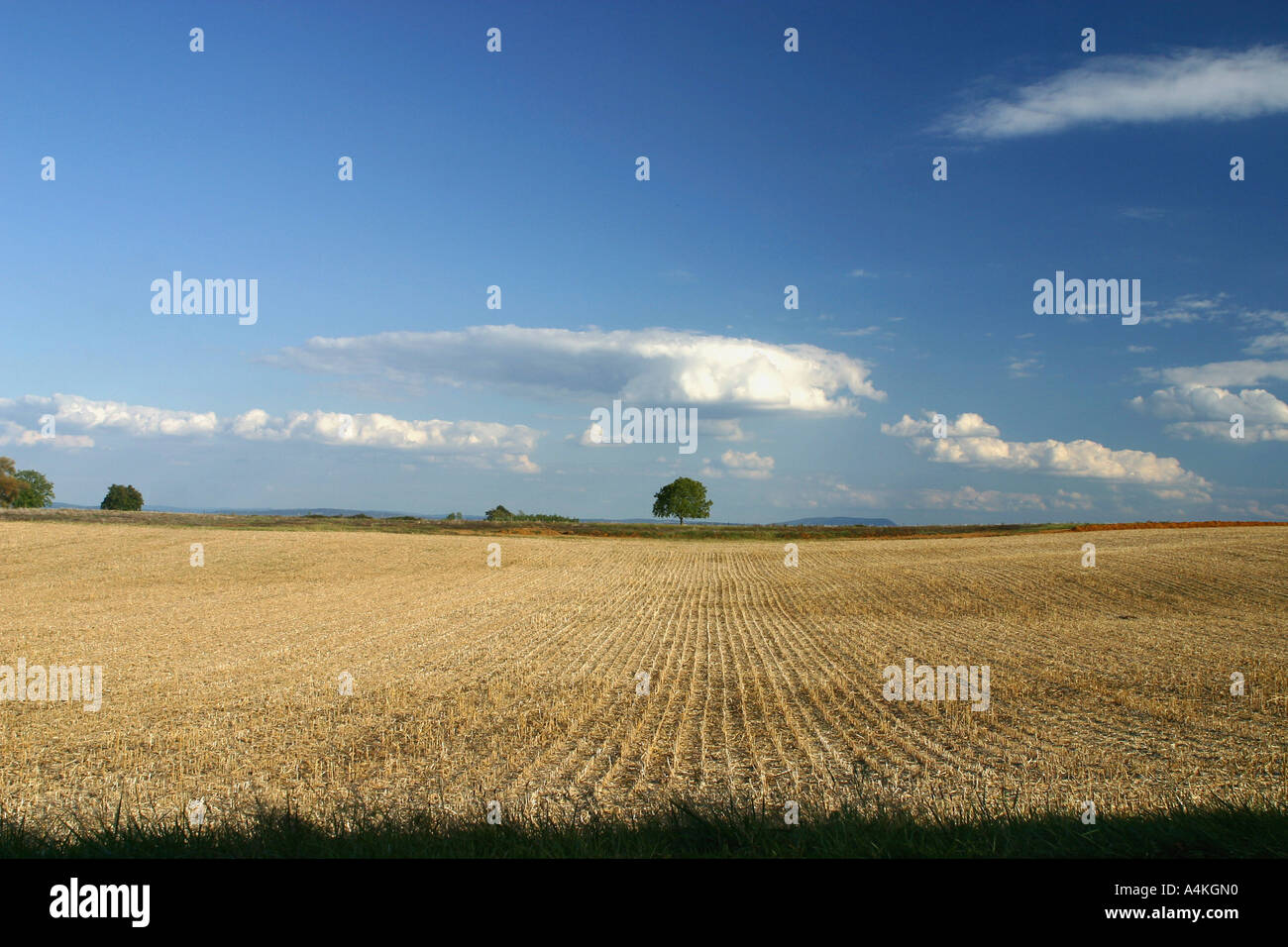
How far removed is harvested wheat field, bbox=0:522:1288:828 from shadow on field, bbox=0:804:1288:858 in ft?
5.58

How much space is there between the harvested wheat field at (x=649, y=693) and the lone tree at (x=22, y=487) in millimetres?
100306

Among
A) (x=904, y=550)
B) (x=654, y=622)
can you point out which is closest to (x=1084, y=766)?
(x=654, y=622)

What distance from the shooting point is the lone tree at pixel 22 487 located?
120 m

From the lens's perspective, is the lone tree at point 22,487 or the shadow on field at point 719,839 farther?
the lone tree at point 22,487

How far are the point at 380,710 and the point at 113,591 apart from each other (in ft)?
95.8

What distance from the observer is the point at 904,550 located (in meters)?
63.9

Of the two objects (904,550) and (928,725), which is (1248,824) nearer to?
(928,725)

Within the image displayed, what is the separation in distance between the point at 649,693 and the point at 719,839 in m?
12.1

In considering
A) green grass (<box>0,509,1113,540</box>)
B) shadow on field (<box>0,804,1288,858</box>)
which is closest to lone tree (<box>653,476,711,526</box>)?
green grass (<box>0,509,1113,540</box>)

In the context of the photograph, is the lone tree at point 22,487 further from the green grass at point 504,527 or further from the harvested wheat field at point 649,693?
the harvested wheat field at point 649,693

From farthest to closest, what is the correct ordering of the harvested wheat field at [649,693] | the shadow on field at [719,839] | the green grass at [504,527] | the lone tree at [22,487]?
the lone tree at [22,487] < the green grass at [504,527] < the harvested wheat field at [649,693] < the shadow on field at [719,839]
